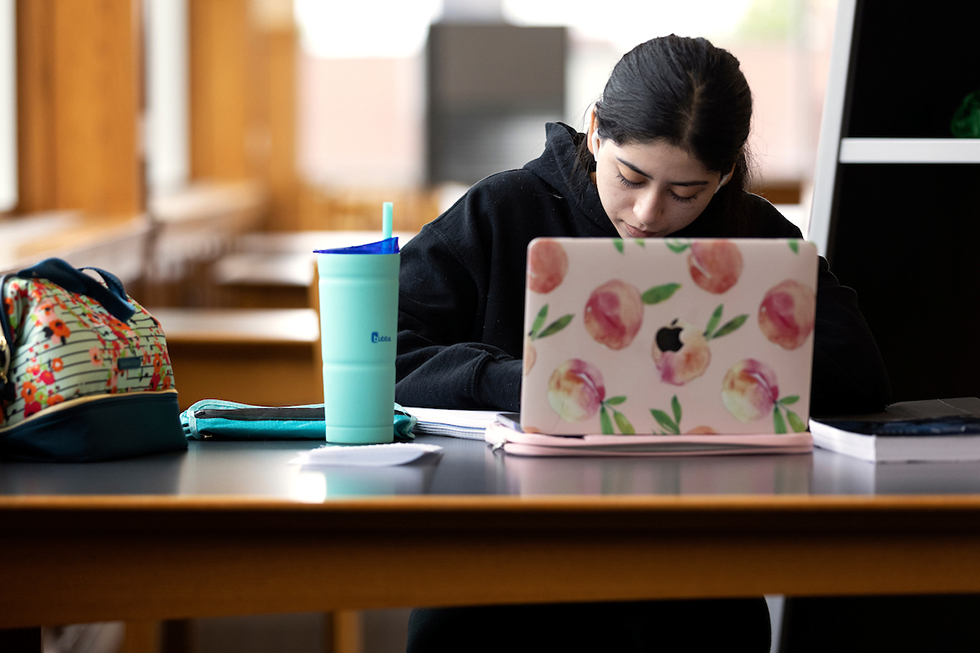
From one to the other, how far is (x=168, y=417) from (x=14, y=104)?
96.9 inches

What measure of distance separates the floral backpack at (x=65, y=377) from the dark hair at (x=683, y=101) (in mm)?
671

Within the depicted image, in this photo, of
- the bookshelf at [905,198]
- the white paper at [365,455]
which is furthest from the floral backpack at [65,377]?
the bookshelf at [905,198]

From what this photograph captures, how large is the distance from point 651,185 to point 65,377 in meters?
0.74

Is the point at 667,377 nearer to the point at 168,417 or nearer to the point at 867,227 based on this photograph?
the point at 168,417

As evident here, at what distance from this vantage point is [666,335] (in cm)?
96

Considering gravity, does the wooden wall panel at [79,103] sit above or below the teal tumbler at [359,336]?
above

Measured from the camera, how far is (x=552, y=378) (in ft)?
3.11

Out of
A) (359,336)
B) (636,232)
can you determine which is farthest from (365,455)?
(636,232)

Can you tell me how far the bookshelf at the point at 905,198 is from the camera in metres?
1.72

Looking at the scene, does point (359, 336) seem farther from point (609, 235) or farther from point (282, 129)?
point (282, 129)

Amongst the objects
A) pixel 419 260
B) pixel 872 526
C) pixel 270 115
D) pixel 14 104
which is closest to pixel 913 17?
pixel 419 260

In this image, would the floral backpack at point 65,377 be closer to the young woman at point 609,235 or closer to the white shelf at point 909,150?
the young woman at point 609,235

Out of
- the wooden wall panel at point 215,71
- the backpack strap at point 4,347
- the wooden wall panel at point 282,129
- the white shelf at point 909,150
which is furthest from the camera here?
the wooden wall panel at point 282,129

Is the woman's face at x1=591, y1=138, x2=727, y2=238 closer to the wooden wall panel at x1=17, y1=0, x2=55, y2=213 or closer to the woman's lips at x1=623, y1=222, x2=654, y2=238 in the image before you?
the woman's lips at x1=623, y1=222, x2=654, y2=238
